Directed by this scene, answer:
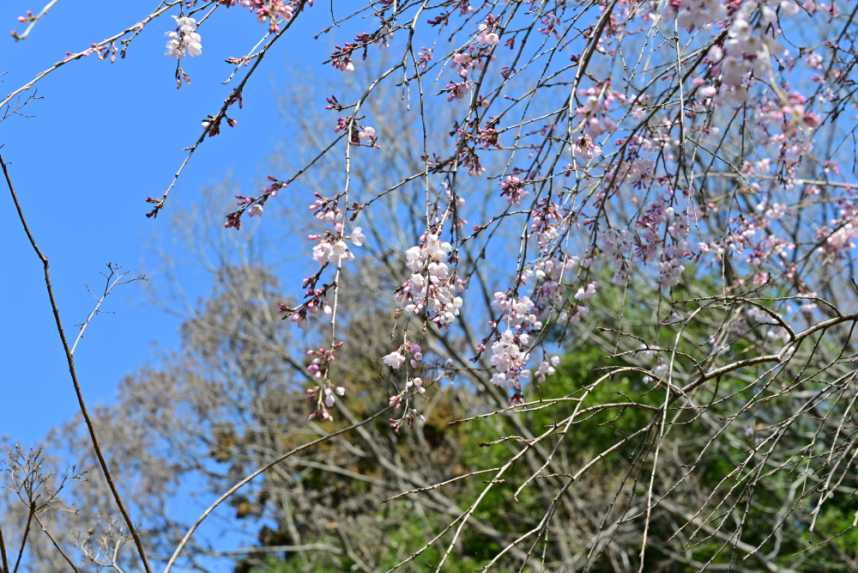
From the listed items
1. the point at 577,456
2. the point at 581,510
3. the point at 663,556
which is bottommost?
the point at 663,556

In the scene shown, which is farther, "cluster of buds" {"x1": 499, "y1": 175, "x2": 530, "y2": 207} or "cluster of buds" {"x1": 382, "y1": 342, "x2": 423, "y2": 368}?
"cluster of buds" {"x1": 499, "y1": 175, "x2": 530, "y2": 207}

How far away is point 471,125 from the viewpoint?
223cm

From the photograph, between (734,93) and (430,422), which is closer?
(734,93)

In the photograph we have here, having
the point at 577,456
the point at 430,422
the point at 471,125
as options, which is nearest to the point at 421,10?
the point at 471,125

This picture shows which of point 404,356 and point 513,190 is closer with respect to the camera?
point 404,356

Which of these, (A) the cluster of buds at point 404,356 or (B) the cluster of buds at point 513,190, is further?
(B) the cluster of buds at point 513,190

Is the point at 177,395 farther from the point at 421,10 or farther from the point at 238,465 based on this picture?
the point at 421,10

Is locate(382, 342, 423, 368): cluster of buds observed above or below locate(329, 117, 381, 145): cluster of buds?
below

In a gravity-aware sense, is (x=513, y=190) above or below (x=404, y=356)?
above

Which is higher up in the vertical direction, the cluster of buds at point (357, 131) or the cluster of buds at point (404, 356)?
the cluster of buds at point (357, 131)

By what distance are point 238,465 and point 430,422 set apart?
10.3ft

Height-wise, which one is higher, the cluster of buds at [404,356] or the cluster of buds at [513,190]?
the cluster of buds at [513,190]

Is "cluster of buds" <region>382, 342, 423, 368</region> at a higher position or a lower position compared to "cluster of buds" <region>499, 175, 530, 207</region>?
lower

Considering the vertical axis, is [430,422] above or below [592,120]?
above
